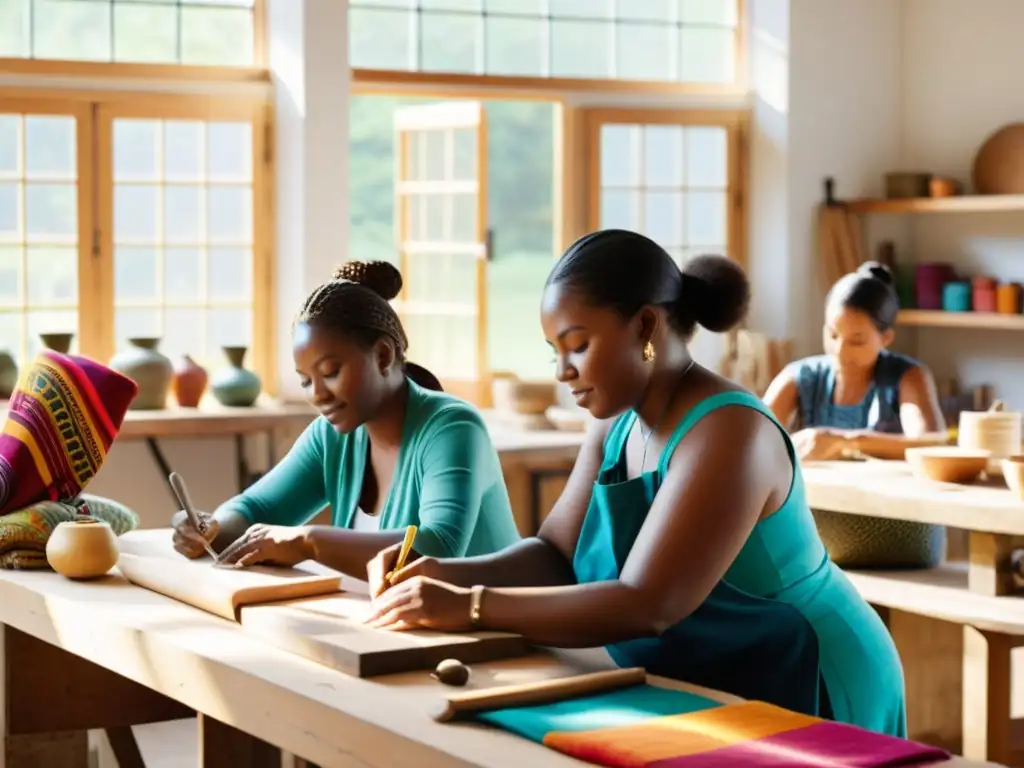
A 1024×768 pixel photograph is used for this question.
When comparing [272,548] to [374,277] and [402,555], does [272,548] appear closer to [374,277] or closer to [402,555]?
[402,555]

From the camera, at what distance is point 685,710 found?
5.86ft

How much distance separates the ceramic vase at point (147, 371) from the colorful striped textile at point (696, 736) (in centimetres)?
406

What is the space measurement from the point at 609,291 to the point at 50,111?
429 cm

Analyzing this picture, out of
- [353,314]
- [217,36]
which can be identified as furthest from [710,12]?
[353,314]

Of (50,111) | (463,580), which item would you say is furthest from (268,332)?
(463,580)

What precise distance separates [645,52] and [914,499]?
385 centimetres

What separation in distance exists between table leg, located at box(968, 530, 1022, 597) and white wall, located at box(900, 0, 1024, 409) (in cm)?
333

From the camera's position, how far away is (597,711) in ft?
5.82

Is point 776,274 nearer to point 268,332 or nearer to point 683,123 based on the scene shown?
point 683,123

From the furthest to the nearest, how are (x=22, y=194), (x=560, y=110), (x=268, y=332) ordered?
(x=560, y=110) → (x=268, y=332) → (x=22, y=194)

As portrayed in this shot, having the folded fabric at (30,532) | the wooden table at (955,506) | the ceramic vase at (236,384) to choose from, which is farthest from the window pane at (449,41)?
the folded fabric at (30,532)

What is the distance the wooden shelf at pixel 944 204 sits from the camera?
6.43 meters

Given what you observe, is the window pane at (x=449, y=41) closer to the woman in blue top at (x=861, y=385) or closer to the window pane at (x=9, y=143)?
the window pane at (x=9, y=143)

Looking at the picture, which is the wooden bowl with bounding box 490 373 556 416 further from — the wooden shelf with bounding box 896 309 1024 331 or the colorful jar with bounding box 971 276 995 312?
the colorful jar with bounding box 971 276 995 312
